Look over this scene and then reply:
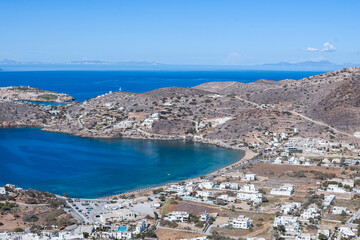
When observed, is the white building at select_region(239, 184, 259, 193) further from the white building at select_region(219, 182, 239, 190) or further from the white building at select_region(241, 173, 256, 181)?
the white building at select_region(241, 173, 256, 181)

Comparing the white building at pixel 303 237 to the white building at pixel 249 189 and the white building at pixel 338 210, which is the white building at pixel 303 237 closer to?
the white building at pixel 338 210

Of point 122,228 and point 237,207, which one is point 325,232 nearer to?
point 237,207

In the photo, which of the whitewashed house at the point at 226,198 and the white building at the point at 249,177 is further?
the white building at the point at 249,177

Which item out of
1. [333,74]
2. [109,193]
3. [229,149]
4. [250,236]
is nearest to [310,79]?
[333,74]

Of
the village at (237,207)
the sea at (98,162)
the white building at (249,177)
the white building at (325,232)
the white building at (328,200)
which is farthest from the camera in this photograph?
the sea at (98,162)

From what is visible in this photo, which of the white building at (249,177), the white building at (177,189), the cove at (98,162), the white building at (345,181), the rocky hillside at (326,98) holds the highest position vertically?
the rocky hillside at (326,98)

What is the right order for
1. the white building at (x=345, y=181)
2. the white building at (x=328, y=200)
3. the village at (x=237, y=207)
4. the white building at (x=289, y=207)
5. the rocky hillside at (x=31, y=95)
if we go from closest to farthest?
the village at (x=237, y=207) < the white building at (x=289, y=207) < the white building at (x=328, y=200) < the white building at (x=345, y=181) < the rocky hillside at (x=31, y=95)

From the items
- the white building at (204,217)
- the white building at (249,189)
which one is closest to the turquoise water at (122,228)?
the white building at (204,217)
